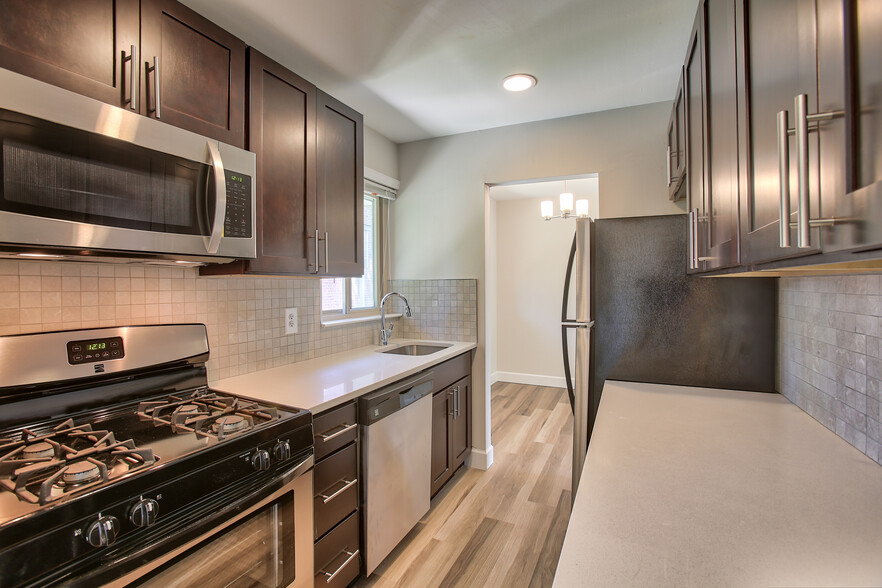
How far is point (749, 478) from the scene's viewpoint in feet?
2.91

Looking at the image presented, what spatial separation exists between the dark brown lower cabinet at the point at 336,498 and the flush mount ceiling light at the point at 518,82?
5.94 ft

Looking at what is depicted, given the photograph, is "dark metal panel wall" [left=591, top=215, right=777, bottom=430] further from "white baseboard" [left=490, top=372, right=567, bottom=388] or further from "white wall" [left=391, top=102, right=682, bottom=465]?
"white baseboard" [left=490, top=372, right=567, bottom=388]

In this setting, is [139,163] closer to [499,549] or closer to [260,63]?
[260,63]

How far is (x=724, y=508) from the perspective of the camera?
0.77 metres

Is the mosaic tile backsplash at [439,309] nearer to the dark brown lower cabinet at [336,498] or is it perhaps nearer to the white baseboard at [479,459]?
the white baseboard at [479,459]

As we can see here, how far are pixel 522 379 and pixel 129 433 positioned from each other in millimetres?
4467

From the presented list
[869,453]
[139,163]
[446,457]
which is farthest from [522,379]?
[139,163]

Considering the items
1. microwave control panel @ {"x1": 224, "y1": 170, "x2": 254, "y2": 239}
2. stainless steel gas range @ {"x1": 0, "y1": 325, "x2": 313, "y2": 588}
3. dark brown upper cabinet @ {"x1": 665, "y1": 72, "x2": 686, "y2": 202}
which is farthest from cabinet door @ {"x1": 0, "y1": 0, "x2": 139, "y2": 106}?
dark brown upper cabinet @ {"x1": 665, "y1": 72, "x2": 686, "y2": 202}

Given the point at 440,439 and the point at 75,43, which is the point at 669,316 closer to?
the point at 440,439

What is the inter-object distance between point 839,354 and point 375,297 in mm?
2543

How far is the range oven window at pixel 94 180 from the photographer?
0.96 meters

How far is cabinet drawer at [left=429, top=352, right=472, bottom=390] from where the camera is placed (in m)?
2.36

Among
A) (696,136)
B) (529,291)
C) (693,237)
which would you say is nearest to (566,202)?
(529,291)

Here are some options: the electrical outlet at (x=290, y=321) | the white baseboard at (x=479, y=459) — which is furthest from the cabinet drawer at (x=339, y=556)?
the white baseboard at (x=479, y=459)
